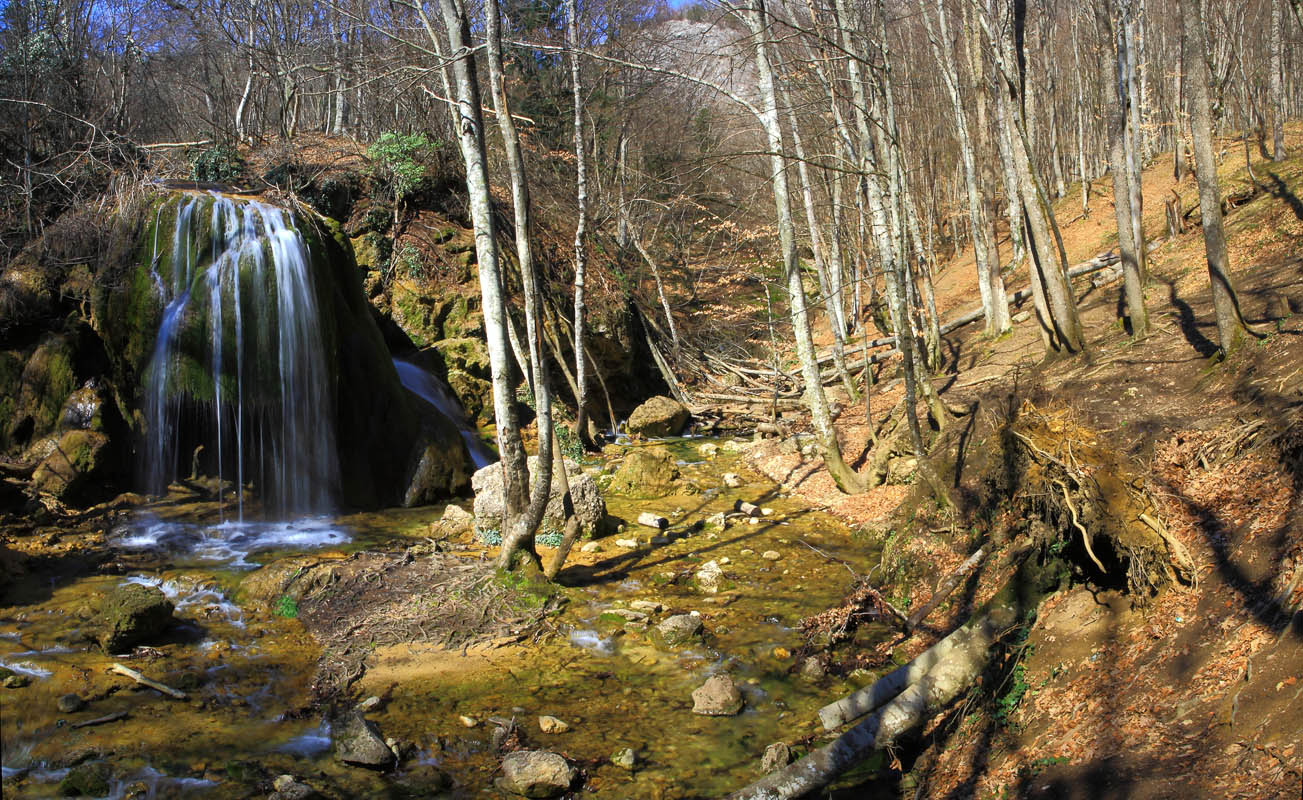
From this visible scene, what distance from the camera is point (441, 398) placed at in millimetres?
16516

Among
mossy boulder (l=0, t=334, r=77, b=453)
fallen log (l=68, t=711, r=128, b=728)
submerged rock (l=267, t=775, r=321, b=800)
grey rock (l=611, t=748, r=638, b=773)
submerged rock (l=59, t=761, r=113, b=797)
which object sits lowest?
grey rock (l=611, t=748, r=638, b=773)

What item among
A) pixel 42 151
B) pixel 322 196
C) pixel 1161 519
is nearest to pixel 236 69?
pixel 322 196

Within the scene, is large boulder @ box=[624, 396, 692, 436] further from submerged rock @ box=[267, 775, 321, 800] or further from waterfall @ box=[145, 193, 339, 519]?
submerged rock @ box=[267, 775, 321, 800]

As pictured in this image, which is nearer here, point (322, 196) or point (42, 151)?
point (42, 151)

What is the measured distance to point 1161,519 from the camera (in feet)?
17.5

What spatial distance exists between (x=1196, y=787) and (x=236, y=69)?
30.2 m

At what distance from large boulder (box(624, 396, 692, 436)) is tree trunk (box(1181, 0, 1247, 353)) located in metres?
11.7

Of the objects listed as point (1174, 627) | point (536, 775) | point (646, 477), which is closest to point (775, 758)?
point (536, 775)

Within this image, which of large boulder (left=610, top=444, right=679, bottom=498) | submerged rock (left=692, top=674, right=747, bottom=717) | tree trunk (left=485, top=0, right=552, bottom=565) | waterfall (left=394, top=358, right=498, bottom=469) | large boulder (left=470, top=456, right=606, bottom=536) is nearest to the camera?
submerged rock (left=692, top=674, right=747, bottom=717)

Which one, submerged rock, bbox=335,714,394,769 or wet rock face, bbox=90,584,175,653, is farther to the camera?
wet rock face, bbox=90,584,175,653

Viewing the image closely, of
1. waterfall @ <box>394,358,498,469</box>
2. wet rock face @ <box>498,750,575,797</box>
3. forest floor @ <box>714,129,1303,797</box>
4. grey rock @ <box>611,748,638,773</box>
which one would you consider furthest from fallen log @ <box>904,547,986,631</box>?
waterfall @ <box>394,358,498,469</box>

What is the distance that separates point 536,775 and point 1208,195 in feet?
29.5

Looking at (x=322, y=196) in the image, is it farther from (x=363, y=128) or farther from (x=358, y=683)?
(x=358, y=683)

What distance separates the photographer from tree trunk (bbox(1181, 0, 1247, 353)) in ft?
28.6
